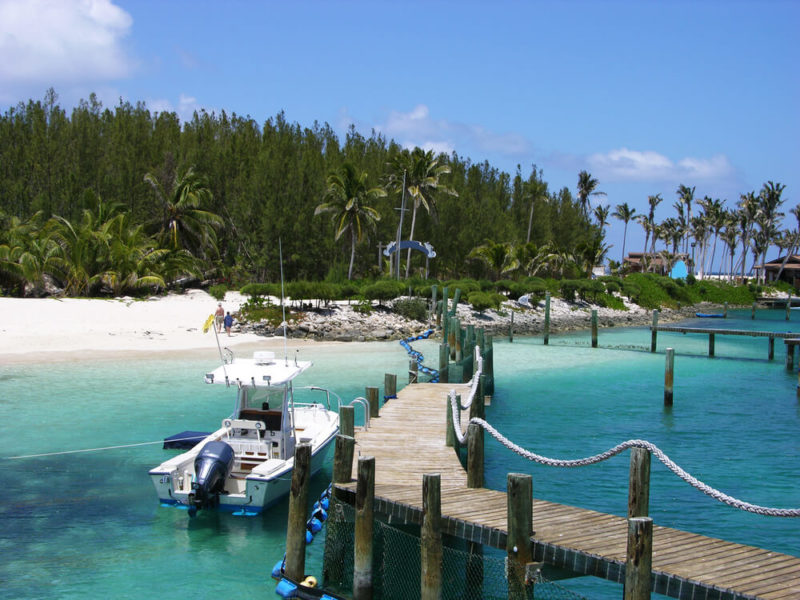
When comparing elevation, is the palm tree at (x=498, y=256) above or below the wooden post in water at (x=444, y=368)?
above

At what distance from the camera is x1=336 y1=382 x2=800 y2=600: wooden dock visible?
6.96 m

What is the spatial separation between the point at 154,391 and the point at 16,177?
116ft

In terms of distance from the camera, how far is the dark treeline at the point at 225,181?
5094cm

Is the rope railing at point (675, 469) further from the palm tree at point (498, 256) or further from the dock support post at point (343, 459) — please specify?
the palm tree at point (498, 256)

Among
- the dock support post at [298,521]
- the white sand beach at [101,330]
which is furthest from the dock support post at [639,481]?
the white sand beach at [101,330]

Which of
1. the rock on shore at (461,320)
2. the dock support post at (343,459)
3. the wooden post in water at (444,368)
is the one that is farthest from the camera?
the rock on shore at (461,320)

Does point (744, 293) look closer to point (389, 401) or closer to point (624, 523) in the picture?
point (389, 401)

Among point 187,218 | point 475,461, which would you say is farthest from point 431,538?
point 187,218

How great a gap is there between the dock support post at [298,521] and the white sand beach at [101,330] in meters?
22.6

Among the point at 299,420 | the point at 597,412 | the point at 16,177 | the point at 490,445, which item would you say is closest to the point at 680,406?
the point at 597,412

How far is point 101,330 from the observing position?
113 feet

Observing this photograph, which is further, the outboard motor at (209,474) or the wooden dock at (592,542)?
the outboard motor at (209,474)

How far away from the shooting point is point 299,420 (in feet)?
53.2

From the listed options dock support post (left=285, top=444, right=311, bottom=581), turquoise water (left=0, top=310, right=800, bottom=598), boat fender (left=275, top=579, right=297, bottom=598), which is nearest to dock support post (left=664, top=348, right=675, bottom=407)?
turquoise water (left=0, top=310, right=800, bottom=598)
